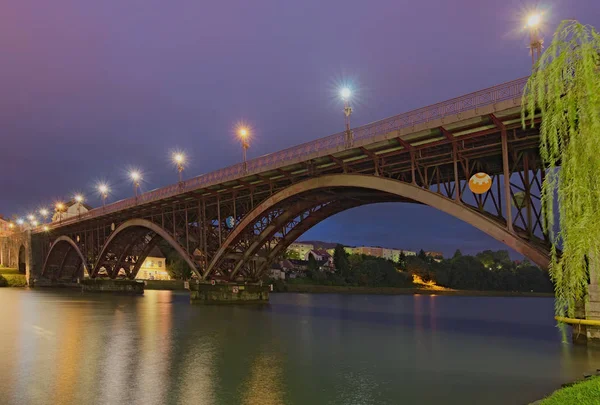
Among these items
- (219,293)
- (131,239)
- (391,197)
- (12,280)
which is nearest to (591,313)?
(391,197)

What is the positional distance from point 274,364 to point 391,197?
22.3 meters

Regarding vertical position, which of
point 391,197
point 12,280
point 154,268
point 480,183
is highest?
point 391,197

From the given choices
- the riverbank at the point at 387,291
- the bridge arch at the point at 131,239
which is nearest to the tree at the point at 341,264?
the riverbank at the point at 387,291

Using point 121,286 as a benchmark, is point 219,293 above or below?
above

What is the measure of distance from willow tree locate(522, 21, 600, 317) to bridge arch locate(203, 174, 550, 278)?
1102cm

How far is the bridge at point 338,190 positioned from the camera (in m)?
23.9

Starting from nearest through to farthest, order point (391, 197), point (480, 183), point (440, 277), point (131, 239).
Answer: point (480, 183) < point (391, 197) < point (131, 239) < point (440, 277)

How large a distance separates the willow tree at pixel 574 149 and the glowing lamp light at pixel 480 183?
45.8 feet

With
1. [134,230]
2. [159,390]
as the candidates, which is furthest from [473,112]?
[134,230]

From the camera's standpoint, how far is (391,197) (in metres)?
37.2

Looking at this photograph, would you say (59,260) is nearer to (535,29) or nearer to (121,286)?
(121,286)

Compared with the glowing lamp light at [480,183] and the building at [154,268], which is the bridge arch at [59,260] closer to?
the building at [154,268]

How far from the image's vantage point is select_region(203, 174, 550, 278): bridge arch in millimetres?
22084

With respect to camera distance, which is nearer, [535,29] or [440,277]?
[535,29]
